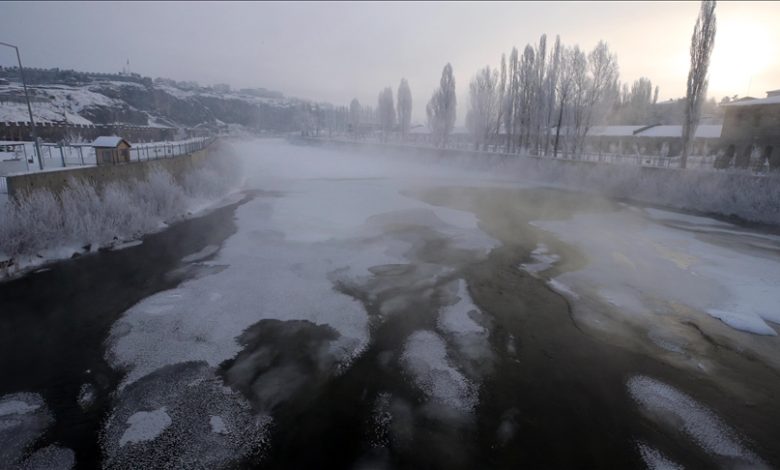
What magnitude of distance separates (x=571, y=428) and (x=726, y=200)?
22082 mm

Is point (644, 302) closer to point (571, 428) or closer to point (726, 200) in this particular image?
point (571, 428)

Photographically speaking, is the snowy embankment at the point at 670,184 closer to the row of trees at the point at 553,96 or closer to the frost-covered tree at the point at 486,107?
the row of trees at the point at 553,96

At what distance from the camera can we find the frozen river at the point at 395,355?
5434 millimetres

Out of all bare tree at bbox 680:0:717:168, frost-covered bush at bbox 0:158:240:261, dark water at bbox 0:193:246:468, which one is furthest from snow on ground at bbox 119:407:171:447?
bare tree at bbox 680:0:717:168

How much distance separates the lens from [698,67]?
2580 cm

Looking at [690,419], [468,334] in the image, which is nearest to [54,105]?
[468,334]

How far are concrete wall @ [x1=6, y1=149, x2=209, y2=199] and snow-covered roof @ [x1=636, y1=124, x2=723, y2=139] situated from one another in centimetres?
4794

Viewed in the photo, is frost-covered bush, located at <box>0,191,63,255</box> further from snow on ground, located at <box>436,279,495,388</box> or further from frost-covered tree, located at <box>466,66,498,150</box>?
frost-covered tree, located at <box>466,66,498,150</box>

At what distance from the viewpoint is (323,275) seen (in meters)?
11.6

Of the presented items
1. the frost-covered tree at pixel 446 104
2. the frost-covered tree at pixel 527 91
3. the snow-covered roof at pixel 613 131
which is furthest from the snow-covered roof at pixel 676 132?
the frost-covered tree at pixel 446 104

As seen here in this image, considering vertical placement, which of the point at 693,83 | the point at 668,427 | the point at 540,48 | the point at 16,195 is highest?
the point at 540,48

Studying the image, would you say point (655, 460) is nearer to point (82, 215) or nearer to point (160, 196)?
point (82, 215)

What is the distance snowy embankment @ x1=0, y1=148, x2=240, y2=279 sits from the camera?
41.1 ft

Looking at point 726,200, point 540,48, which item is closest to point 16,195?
point 726,200
